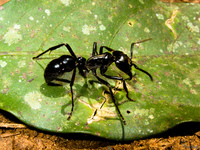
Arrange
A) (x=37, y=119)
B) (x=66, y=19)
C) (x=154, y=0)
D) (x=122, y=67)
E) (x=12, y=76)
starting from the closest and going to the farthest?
(x=37, y=119)
(x=12, y=76)
(x=122, y=67)
(x=66, y=19)
(x=154, y=0)

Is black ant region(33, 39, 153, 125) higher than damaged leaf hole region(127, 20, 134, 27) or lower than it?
lower

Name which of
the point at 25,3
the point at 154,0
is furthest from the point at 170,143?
the point at 25,3

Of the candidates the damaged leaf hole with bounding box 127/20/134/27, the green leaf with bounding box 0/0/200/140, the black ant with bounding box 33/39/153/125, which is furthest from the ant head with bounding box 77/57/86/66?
the damaged leaf hole with bounding box 127/20/134/27

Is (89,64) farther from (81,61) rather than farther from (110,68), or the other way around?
(110,68)

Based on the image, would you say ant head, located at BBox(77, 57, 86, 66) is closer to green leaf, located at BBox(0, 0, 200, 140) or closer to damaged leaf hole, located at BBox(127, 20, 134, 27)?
green leaf, located at BBox(0, 0, 200, 140)

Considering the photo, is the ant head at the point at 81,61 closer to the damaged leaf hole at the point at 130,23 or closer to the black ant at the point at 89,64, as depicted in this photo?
the black ant at the point at 89,64

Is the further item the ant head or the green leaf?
the ant head

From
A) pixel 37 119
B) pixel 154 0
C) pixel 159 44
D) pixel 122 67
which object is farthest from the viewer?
pixel 154 0

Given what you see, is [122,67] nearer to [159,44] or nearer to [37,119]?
[159,44]

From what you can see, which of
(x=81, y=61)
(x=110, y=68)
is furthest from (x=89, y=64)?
(x=110, y=68)
